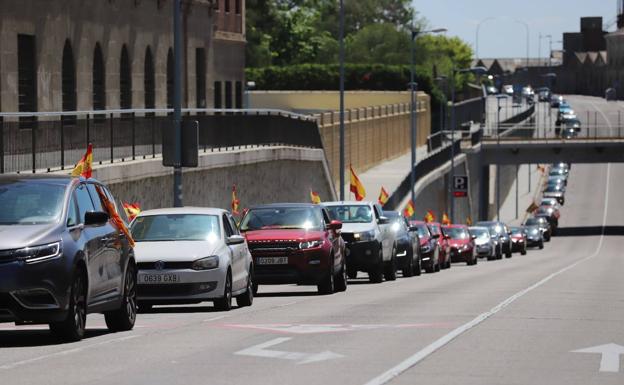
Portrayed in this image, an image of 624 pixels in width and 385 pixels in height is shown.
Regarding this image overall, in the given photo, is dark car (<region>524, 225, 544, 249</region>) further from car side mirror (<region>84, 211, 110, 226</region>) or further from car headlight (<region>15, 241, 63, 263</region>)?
car headlight (<region>15, 241, 63, 263</region>)

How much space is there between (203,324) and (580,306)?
22.3 ft

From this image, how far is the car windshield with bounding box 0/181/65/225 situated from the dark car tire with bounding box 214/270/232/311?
6248 millimetres

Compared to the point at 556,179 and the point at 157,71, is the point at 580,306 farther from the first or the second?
the point at 556,179

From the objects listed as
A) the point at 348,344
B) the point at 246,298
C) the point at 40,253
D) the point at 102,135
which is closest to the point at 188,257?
the point at 246,298

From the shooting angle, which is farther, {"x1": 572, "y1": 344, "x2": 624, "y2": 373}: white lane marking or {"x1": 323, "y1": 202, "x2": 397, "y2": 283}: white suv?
{"x1": 323, "y1": 202, "x2": 397, "y2": 283}: white suv

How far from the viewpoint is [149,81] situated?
56.5 meters

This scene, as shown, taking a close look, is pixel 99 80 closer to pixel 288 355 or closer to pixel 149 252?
pixel 149 252

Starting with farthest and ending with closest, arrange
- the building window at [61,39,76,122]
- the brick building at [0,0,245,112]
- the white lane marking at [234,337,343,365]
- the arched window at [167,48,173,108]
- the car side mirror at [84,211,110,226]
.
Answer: the arched window at [167,48,173,108], the building window at [61,39,76,122], the brick building at [0,0,245,112], the car side mirror at [84,211,110,226], the white lane marking at [234,337,343,365]

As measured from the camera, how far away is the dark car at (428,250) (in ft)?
160

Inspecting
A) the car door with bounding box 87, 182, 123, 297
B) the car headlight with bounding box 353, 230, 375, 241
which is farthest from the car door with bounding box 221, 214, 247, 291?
the car headlight with bounding box 353, 230, 375, 241

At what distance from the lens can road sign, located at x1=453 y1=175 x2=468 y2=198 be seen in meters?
95.9

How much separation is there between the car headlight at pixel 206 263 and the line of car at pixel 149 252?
0.01 m

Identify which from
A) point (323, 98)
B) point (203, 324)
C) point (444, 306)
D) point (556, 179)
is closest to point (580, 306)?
point (444, 306)

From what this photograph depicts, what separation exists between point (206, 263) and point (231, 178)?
23956 mm
